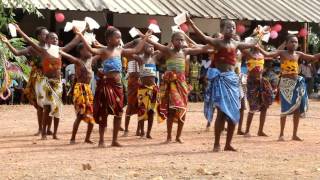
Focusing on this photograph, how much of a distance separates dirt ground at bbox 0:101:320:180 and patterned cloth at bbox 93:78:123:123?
485mm

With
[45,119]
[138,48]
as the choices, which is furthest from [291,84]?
[45,119]

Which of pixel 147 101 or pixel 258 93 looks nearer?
pixel 147 101

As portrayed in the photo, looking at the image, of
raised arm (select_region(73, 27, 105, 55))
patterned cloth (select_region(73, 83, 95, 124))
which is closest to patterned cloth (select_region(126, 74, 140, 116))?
patterned cloth (select_region(73, 83, 95, 124))

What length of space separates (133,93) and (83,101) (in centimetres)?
117

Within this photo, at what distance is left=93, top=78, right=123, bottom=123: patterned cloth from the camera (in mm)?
9453

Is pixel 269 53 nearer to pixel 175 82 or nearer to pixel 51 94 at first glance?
pixel 175 82

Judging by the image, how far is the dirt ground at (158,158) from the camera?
7.11 metres

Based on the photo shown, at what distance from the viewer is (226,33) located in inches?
356

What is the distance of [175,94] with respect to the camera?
10164 mm

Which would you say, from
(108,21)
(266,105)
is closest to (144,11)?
(108,21)

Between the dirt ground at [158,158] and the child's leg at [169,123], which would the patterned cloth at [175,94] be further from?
the dirt ground at [158,158]

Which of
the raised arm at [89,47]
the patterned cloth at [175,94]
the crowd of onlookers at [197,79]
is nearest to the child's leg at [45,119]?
the raised arm at [89,47]

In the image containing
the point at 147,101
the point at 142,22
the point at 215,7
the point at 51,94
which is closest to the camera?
the point at 51,94

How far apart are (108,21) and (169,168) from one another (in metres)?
12.9
